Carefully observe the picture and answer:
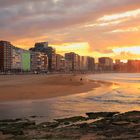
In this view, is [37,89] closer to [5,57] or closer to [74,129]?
[74,129]

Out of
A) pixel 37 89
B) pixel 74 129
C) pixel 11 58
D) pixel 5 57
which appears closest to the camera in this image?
pixel 74 129

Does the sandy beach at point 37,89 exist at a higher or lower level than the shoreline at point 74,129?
lower

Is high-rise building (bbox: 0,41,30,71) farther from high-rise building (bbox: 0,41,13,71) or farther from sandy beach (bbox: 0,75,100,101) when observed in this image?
sandy beach (bbox: 0,75,100,101)

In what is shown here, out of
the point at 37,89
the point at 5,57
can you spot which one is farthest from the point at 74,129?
the point at 5,57

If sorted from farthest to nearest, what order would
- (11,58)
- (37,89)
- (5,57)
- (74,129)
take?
1. (11,58)
2. (5,57)
3. (37,89)
4. (74,129)

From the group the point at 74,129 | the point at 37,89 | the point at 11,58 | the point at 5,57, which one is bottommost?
the point at 37,89

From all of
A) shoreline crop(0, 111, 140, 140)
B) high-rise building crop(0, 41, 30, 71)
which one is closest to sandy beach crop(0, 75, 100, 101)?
shoreline crop(0, 111, 140, 140)

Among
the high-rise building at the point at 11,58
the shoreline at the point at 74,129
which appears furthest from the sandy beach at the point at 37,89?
the high-rise building at the point at 11,58

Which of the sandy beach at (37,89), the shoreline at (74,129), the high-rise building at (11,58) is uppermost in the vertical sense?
the high-rise building at (11,58)

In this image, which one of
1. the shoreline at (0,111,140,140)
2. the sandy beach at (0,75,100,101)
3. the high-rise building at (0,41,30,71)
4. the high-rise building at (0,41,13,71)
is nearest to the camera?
the shoreline at (0,111,140,140)

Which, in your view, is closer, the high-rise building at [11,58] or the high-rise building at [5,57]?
the high-rise building at [5,57]

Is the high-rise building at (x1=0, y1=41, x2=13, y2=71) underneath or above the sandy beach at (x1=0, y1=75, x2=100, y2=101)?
above

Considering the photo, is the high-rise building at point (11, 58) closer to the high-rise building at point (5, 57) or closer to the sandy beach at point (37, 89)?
the high-rise building at point (5, 57)

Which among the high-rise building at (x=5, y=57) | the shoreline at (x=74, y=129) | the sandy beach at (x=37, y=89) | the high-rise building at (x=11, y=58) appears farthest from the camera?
the high-rise building at (x=11, y=58)
